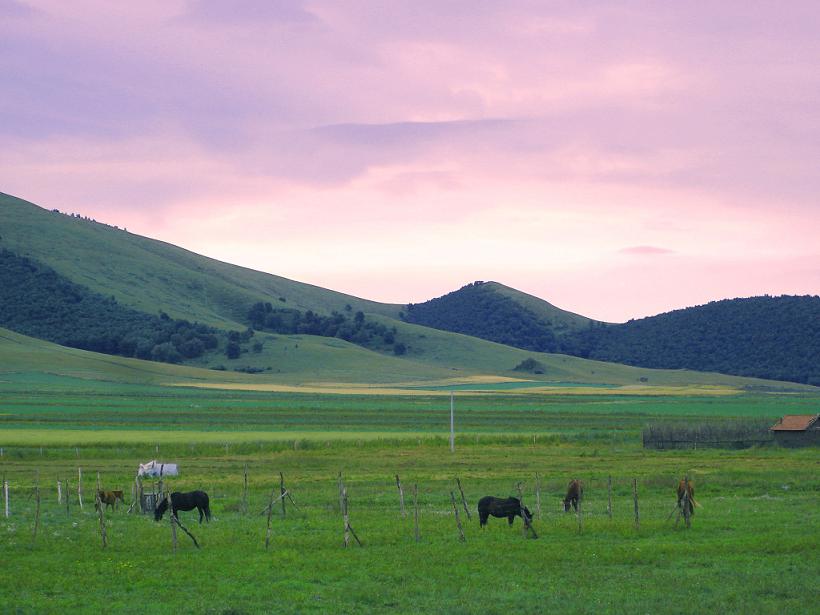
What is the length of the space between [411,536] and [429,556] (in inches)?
131

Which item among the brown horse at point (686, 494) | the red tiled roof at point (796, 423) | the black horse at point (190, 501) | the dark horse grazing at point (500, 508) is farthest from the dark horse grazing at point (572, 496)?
the red tiled roof at point (796, 423)

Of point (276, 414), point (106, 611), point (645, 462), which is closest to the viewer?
point (106, 611)

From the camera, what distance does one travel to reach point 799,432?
Answer: 69.5 metres

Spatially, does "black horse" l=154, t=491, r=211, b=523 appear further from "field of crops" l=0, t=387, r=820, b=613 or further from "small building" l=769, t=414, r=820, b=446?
"small building" l=769, t=414, r=820, b=446

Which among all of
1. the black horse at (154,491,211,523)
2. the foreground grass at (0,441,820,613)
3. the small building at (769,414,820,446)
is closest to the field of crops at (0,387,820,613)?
the foreground grass at (0,441,820,613)

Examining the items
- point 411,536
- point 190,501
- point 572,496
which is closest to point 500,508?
point 411,536

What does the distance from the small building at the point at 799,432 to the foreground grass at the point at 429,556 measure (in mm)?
24463

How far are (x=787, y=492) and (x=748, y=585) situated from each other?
822 inches


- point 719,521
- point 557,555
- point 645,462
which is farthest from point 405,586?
point 645,462

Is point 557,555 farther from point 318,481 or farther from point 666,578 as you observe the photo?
point 318,481

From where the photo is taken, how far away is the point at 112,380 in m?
174

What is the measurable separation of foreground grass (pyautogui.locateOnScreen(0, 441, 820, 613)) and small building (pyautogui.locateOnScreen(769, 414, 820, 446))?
80.3 feet

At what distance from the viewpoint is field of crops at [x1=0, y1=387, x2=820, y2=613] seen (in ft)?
72.1

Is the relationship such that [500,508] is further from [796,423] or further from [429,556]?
[796,423]
